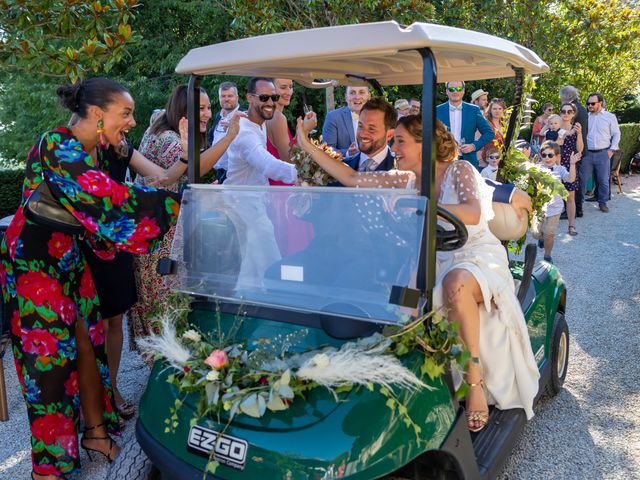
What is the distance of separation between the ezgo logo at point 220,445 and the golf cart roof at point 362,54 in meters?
1.21

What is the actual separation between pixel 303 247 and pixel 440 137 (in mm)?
883

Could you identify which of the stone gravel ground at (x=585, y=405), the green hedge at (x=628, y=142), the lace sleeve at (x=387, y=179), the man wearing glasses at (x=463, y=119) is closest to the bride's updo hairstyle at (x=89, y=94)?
the lace sleeve at (x=387, y=179)

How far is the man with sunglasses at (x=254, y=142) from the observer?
322 cm

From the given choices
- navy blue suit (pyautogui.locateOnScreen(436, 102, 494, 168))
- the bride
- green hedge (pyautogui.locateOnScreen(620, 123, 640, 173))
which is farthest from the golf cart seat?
green hedge (pyautogui.locateOnScreen(620, 123, 640, 173))

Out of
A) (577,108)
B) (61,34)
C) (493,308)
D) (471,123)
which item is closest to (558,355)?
(493,308)

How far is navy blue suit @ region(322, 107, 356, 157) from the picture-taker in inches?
198

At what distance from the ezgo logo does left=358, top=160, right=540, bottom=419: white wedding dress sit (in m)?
0.92

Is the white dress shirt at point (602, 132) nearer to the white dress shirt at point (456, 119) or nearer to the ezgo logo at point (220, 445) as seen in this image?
the white dress shirt at point (456, 119)

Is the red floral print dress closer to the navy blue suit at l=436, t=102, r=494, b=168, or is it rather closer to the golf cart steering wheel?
the golf cart steering wheel

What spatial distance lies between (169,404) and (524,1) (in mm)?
9309

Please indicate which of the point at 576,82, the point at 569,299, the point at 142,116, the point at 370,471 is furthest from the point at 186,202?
the point at 576,82

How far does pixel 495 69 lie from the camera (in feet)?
9.70

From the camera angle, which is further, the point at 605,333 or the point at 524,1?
the point at 524,1

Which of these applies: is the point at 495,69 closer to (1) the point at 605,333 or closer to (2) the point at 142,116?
(1) the point at 605,333
